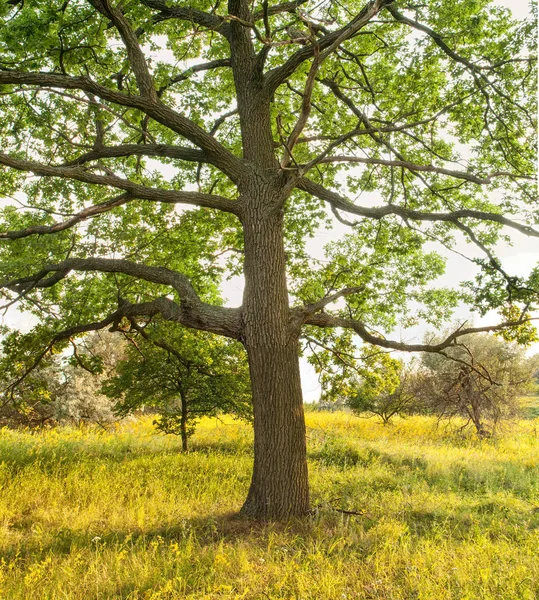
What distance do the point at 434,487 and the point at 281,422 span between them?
4.44 meters

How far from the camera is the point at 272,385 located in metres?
6.59

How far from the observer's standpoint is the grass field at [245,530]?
4.29 meters

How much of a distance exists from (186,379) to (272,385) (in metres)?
5.79

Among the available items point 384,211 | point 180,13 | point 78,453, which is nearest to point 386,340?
point 384,211

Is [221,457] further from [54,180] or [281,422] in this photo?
[54,180]

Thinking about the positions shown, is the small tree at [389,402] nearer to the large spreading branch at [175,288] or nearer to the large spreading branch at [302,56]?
the large spreading branch at [175,288]

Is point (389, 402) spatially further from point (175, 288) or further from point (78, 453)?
point (175, 288)

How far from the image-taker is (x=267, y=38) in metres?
5.26

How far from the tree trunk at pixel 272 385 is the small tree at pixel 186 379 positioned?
15.0 feet

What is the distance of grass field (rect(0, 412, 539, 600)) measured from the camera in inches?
169

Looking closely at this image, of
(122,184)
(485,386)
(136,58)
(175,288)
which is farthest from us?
(485,386)

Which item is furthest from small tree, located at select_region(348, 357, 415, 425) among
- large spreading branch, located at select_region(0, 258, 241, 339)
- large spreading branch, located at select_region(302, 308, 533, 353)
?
large spreading branch, located at select_region(0, 258, 241, 339)

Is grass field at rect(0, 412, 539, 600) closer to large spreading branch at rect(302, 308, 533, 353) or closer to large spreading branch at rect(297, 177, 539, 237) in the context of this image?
large spreading branch at rect(302, 308, 533, 353)

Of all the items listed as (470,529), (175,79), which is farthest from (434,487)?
(175,79)
